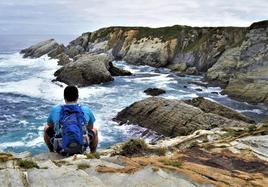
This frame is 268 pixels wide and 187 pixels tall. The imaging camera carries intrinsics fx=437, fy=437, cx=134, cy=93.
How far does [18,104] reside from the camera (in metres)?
35.9

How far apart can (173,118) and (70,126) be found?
16.9 metres

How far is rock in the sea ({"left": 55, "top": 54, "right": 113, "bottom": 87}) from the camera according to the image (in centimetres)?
4750

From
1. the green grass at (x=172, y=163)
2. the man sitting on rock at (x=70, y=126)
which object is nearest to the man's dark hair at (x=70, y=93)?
the man sitting on rock at (x=70, y=126)

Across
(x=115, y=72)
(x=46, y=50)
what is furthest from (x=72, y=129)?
(x=46, y=50)

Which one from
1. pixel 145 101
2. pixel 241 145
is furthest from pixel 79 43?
pixel 241 145

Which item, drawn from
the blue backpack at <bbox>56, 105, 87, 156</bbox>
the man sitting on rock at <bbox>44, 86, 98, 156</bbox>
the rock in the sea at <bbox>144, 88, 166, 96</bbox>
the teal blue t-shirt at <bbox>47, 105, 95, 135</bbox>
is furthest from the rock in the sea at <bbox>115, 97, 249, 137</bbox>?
the blue backpack at <bbox>56, 105, 87, 156</bbox>

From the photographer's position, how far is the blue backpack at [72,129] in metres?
8.86

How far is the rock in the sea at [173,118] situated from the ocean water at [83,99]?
81 cm

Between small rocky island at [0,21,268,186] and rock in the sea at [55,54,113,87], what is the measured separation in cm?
11

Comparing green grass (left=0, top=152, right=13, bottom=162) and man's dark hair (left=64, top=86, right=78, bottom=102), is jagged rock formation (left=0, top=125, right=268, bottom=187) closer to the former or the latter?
green grass (left=0, top=152, right=13, bottom=162)

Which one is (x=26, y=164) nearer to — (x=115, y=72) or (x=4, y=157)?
(x=4, y=157)

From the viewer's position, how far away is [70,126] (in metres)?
8.84

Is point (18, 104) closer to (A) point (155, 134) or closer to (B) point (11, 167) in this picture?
(A) point (155, 134)

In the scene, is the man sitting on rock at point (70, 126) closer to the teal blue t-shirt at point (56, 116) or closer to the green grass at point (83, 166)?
the teal blue t-shirt at point (56, 116)
